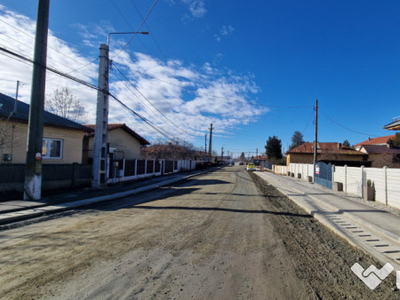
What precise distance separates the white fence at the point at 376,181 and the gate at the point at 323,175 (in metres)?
0.79

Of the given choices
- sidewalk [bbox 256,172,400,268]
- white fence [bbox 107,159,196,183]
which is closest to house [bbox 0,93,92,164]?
white fence [bbox 107,159,196,183]

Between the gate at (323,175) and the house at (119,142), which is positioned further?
the house at (119,142)

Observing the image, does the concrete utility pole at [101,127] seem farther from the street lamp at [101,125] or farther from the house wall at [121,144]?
the house wall at [121,144]

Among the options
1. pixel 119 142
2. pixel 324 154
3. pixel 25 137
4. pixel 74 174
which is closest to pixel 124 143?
pixel 119 142

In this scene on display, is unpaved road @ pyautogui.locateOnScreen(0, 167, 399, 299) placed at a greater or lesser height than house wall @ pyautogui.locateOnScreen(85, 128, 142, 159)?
lesser

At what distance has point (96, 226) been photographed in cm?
641

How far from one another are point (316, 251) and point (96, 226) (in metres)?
5.52

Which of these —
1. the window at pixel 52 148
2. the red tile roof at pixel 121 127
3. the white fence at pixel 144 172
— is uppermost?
the red tile roof at pixel 121 127

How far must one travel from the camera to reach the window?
14219 millimetres

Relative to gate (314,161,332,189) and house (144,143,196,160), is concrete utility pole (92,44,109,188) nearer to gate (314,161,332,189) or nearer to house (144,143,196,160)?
gate (314,161,332,189)

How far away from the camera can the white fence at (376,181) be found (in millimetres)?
9828

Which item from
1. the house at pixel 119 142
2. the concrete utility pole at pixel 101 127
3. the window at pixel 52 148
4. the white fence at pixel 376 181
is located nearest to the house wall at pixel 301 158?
the white fence at pixel 376 181

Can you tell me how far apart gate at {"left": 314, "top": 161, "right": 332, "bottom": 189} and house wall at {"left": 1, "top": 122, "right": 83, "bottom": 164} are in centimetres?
1874

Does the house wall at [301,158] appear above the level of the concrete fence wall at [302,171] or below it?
above
